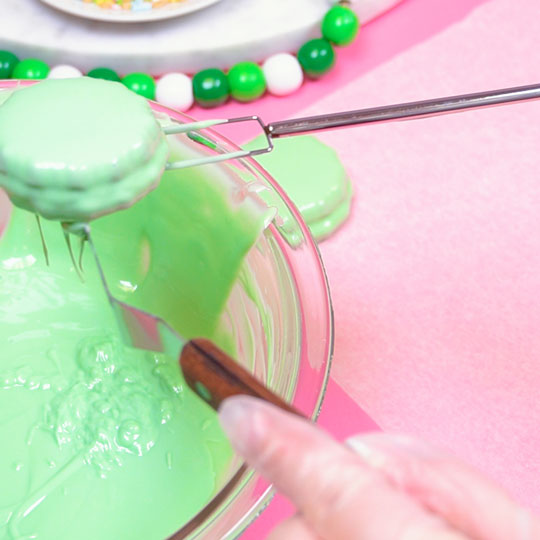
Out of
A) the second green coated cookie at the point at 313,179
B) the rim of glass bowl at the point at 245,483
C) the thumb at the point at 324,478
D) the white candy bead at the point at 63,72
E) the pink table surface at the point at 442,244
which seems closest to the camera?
the thumb at the point at 324,478

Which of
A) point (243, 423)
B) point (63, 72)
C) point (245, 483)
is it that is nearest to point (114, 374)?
point (245, 483)

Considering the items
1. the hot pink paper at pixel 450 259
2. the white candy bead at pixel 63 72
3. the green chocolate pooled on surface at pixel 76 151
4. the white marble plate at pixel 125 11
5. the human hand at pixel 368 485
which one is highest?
the green chocolate pooled on surface at pixel 76 151

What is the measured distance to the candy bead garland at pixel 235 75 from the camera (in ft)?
3.33

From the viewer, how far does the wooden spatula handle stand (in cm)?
37

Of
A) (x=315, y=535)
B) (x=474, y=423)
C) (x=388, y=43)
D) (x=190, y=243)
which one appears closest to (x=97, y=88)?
(x=190, y=243)

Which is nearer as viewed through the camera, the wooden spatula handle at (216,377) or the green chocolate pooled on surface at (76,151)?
the wooden spatula handle at (216,377)

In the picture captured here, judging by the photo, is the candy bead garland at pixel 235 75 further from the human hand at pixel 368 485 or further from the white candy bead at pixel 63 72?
the human hand at pixel 368 485

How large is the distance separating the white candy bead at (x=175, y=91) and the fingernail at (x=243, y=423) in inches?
28.4

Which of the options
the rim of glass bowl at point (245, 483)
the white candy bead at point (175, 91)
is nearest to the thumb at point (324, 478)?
the rim of glass bowl at point (245, 483)

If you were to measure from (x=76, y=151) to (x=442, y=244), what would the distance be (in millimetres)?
522

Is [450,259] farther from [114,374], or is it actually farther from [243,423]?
[243,423]

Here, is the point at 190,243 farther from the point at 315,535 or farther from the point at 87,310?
the point at 315,535

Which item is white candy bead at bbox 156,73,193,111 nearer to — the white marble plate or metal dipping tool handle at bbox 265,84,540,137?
the white marble plate

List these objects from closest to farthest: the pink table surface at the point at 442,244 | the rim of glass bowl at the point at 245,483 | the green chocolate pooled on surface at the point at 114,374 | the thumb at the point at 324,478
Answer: the thumb at the point at 324,478
the rim of glass bowl at the point at 245,483
the green chocolate pooled on surface at the point at 114,374
the pink table surface at the point at 442,244
